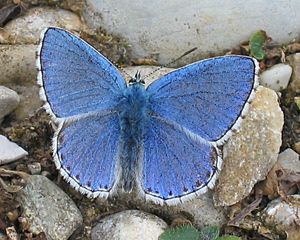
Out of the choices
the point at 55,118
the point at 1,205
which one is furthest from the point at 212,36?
the point at 1,205

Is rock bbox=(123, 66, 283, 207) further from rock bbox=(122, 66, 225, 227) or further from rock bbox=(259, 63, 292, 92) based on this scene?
rock bbox=(259, 63, 292, 92)

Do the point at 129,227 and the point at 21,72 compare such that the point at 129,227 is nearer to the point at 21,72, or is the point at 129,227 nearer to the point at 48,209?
the point at 48,209

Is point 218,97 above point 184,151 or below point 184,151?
above

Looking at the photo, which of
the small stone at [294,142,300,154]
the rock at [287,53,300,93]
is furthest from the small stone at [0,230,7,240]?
the rock at [287,53,300,93]

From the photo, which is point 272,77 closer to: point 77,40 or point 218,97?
point 218,97

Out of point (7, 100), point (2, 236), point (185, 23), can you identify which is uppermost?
point (185, 23)

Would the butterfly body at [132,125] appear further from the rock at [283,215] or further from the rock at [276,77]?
the rock at [276,77]

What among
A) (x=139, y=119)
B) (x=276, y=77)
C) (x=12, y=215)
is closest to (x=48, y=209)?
(x=12, y=215)
